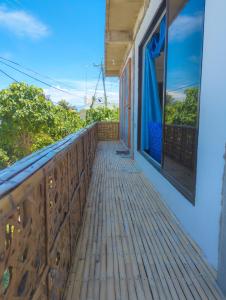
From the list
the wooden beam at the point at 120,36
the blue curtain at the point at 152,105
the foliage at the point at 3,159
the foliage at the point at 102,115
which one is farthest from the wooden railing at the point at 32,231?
the foliage at the point at 3,159

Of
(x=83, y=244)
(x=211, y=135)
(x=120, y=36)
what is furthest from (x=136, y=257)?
(x=120, y=36)

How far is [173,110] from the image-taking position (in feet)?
8.36

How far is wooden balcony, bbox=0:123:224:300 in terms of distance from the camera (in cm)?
74

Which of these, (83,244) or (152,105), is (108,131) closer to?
(152,105)

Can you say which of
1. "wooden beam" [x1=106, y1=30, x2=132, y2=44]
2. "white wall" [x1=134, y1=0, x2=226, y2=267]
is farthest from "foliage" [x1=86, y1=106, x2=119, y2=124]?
"white wall" [x1=134, y1=0, x2=226, y2=267]

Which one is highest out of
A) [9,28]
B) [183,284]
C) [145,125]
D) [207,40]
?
[9,28]

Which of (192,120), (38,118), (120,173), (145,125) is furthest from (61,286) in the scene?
(38,118)

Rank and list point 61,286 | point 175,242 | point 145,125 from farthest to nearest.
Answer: point 145,125 → point 175,242 → point 61,286

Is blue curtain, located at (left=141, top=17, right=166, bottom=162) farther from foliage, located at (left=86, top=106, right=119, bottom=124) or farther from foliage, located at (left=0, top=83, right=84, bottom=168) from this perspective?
foliage, located at (left=0, top=83, right=84, bottom=168)

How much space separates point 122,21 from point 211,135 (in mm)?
4124

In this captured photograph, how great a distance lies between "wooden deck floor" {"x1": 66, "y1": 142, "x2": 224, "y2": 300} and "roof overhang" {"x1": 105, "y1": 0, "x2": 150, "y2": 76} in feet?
9.79

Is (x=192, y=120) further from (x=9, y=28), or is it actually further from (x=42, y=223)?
(x=9, y=28)

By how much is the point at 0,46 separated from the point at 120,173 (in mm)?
43939

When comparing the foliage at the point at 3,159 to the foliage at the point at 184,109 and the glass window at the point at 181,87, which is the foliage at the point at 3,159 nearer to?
the glass window at the point at 181,87
